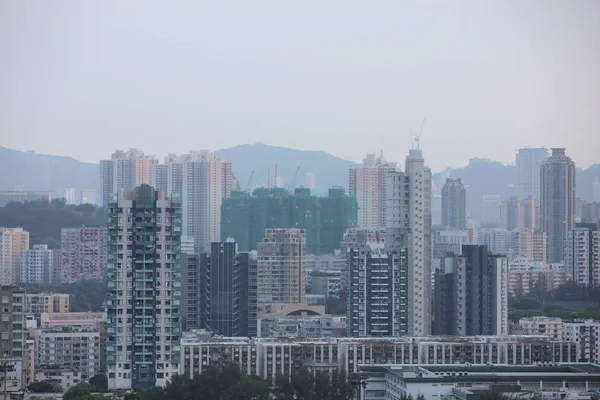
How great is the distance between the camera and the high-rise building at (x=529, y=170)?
33000 mm

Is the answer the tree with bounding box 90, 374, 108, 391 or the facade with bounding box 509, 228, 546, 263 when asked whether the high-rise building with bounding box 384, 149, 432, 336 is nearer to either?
the tree with bounding box 90, 374, 108, 391

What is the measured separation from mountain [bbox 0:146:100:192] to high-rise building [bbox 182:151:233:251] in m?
2.32

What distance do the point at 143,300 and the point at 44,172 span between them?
2612cm

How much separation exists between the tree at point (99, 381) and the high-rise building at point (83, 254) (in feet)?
38.9

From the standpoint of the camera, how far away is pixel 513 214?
36781 millimetres

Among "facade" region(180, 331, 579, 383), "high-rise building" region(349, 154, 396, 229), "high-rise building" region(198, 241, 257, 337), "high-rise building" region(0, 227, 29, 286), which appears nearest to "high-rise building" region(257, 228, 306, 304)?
"high-rise building" region(198, 241, 257, 337)

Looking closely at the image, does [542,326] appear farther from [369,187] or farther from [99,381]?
[369,187]

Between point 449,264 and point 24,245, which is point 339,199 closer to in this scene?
point 24,245

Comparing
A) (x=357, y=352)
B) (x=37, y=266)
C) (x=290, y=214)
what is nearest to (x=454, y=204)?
(x=290, y=214)

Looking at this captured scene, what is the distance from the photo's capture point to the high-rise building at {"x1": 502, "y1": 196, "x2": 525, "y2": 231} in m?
35.1

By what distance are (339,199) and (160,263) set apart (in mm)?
22048

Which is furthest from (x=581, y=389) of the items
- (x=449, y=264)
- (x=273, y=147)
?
(x=273, y=147)

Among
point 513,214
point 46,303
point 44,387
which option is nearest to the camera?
point 44,387

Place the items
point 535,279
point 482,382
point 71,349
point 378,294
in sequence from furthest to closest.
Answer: point 535,279 → point 378,294 → point 71,349 → point 482,382
